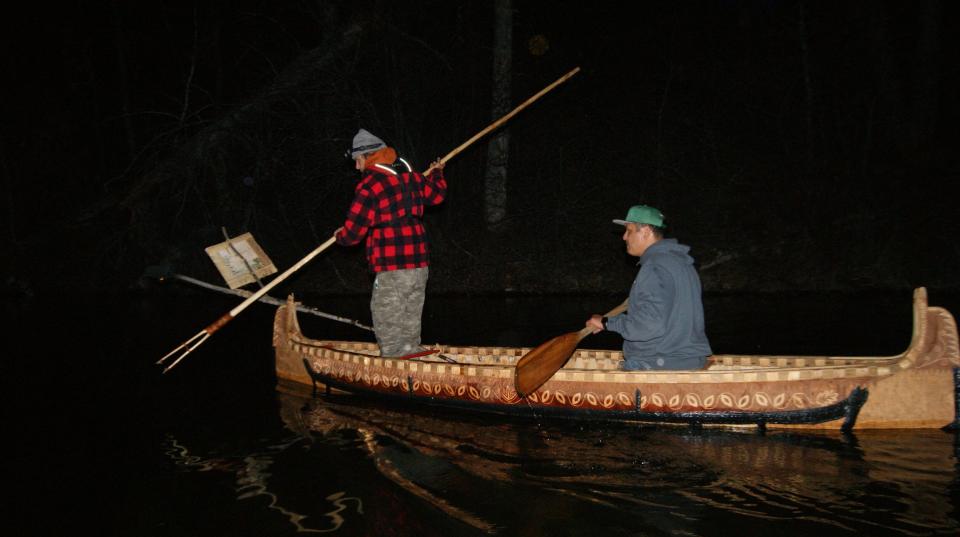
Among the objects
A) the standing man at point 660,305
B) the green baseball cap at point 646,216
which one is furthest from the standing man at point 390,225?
the green baseball cap at point 646,216

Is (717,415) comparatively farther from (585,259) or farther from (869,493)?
(585,259)

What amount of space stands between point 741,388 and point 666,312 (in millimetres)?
788

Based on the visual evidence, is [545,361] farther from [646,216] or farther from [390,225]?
[390,225]

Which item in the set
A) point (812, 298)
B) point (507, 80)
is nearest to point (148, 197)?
point (507, 80)

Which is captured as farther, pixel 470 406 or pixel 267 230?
pixel 267 230

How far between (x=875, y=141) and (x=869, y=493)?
1390cm

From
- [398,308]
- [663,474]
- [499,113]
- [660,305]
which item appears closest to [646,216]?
[660,305]

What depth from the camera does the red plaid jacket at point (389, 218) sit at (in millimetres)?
6035

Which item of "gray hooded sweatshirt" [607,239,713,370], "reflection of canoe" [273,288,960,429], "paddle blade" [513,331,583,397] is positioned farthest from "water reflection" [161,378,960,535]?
"gray hooded sweatshirt" [607,239,713,370]

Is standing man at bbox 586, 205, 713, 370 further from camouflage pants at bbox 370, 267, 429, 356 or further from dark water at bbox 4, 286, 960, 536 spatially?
camouflage pants at bbox 370, 267, 429, 356

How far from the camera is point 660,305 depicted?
515 cm

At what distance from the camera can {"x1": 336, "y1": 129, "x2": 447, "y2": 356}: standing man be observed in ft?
19.8

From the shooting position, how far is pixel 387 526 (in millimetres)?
4137

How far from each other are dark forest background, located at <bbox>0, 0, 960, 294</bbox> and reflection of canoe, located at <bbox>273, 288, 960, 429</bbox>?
692 cm
